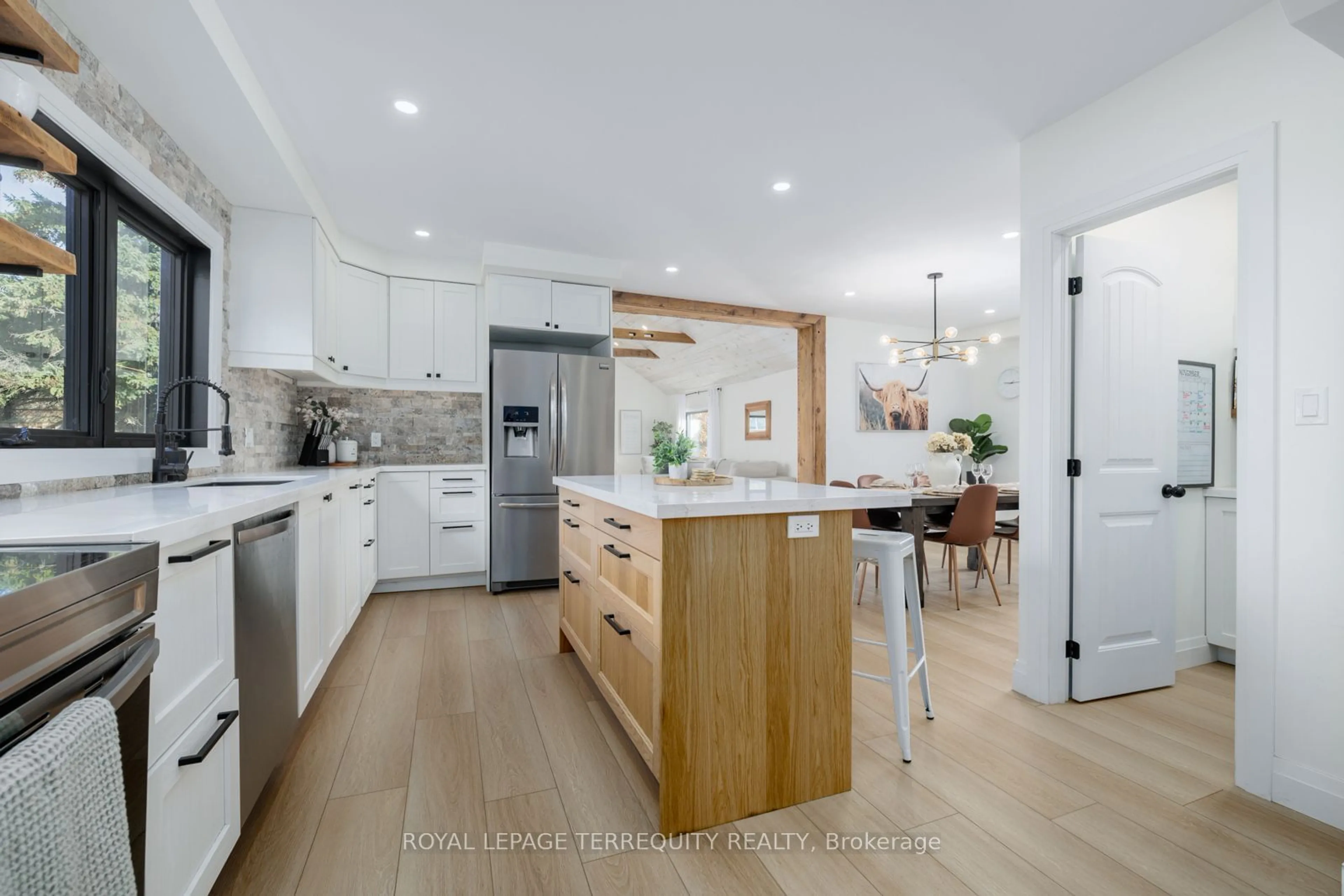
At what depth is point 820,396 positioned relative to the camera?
632cm

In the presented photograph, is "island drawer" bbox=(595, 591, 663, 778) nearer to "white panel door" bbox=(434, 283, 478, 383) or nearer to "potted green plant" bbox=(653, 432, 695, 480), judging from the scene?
"potted green plant" bbox=(653, 432, 695, 480)

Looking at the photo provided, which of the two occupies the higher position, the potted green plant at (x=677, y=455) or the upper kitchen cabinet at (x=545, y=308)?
the upper kitchen cabinet at (x=545, y=308)


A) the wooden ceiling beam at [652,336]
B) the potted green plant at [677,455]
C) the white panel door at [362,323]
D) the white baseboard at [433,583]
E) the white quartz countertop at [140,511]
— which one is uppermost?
the wooden ceiling beam at [652,336]

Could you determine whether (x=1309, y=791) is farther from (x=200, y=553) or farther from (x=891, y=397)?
(x=891, y=397)

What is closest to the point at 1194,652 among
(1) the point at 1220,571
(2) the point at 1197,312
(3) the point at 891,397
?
(1) the point at 1220,571

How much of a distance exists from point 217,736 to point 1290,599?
2.97 m

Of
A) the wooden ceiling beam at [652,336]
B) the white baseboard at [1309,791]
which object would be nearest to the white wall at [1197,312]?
the white baseboard at [1309,791]

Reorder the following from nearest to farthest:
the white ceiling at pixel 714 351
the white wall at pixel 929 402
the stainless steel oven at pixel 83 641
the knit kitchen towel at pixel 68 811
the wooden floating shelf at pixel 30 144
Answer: the knit kitchen towel at pixel 68 811 < the stainless steel oven at pixel 83 641 < the wooden floating shelf at pixel 30 144 < the white wall at pixel 929 402 < the white ceiling at pixel 714 351

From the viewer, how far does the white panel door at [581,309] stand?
14.6ft

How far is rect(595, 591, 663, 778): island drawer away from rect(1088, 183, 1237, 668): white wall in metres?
2.71

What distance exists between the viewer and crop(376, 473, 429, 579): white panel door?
4102 millimetres

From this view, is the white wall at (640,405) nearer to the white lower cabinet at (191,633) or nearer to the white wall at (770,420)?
the white wall at (770,420)

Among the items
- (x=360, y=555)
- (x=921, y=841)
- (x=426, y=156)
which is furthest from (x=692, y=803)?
(x=426, y=156)

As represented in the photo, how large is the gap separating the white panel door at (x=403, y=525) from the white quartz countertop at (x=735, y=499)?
8.11 ft
